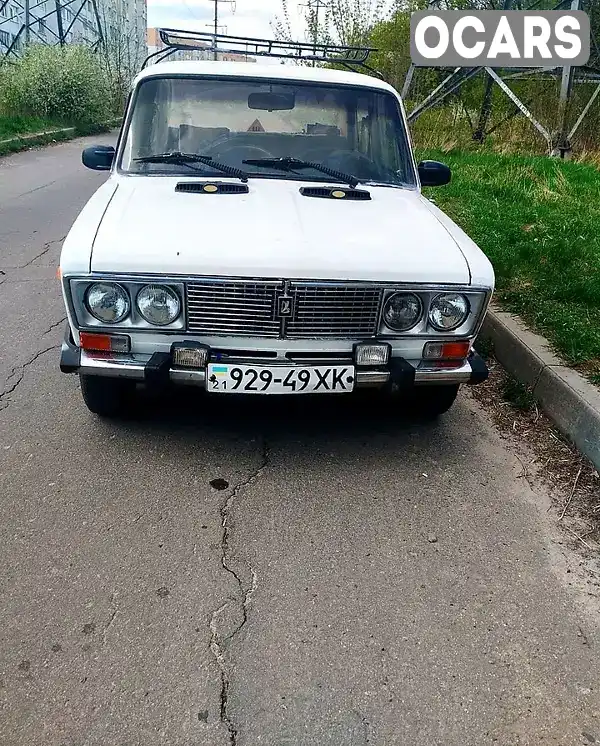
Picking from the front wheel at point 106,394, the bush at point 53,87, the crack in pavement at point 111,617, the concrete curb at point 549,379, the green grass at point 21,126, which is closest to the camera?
the crack in pavement at point 111,617

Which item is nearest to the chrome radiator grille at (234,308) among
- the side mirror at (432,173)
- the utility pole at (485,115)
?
the side mirror at (432,173)

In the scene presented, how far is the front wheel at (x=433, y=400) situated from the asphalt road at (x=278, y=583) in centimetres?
9

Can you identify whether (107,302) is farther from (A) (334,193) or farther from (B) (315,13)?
(B) (315,13)

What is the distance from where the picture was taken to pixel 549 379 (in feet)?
14.0

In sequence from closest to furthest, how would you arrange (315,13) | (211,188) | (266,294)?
(266,294)
(211,188)
(315,13)

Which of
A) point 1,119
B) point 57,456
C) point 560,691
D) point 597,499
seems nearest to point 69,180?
point 1,119

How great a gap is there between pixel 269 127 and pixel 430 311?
5.94 feet

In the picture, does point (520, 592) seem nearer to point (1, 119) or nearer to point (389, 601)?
point (389, 601)

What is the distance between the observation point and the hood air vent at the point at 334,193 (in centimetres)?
404

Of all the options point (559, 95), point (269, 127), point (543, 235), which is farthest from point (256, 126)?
point (559, 95)

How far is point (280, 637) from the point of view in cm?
250

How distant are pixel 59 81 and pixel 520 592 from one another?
2434cm

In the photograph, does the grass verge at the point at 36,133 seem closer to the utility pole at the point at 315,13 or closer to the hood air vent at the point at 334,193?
the utility pole at the point at 315,13

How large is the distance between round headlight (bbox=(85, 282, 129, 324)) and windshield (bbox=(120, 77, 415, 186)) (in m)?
1.27
